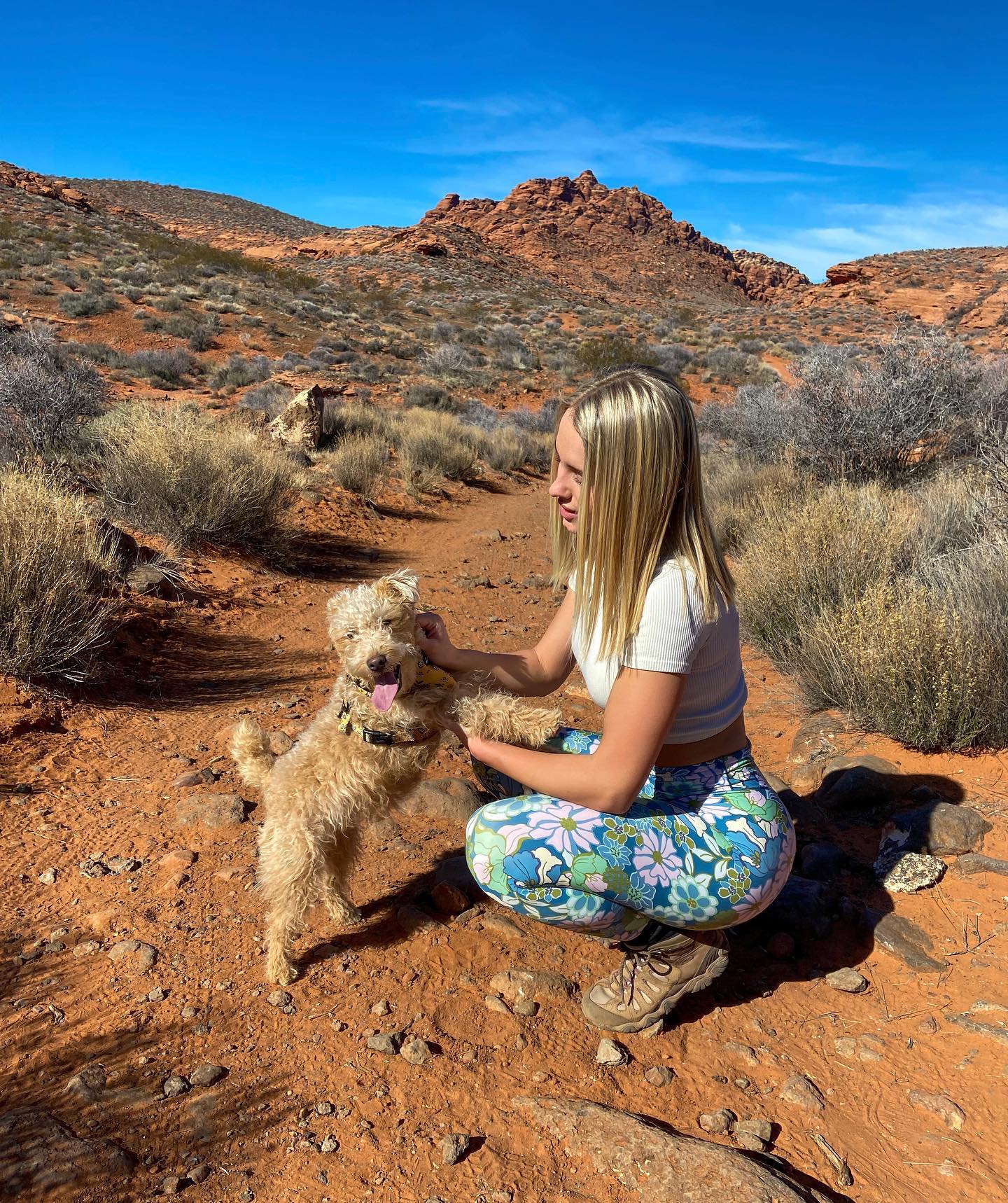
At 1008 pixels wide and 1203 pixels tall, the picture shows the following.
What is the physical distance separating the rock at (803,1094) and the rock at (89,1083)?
2.00 metres

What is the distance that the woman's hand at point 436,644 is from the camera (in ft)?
8.97

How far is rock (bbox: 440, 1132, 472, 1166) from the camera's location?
1977 mm

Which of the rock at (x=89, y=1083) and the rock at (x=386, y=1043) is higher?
the rock at (x=386, y=1043)

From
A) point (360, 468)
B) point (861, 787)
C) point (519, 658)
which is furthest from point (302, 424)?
point (861, 787)

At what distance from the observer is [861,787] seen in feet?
12.4

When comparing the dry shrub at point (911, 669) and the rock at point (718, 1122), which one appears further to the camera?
the dry shrub at point (911, 669)

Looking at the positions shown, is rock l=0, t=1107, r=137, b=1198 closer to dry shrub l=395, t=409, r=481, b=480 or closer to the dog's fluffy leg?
the dog's fluffy leg

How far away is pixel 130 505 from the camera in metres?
7.52

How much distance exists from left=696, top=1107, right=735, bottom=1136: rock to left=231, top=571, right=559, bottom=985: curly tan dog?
3.87 ft

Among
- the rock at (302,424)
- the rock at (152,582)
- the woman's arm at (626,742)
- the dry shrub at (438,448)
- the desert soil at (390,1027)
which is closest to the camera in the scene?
the desert soil at (390,1027)

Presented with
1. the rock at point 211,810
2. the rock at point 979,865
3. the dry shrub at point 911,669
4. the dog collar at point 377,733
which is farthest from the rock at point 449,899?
the dry shrub at point 911,669

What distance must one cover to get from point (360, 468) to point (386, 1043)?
30.8 feet

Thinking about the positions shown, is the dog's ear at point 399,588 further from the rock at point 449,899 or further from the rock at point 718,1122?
the rock at point 718,1122

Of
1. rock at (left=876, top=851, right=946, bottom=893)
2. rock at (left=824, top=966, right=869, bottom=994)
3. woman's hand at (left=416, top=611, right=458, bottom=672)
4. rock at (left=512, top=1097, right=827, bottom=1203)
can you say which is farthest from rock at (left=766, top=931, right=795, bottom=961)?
woman's hand at (left=416, top=611, right=458, bottom=672)
